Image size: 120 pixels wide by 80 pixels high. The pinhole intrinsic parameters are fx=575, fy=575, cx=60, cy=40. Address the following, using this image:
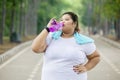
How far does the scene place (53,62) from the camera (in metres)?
6.16

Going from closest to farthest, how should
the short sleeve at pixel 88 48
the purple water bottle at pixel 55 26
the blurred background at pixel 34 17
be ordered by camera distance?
the purple water bottle at pixel 55 26, the short sleeve at pixel 88 48, the blurred background at pixel 34 17

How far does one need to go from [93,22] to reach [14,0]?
8475 cm

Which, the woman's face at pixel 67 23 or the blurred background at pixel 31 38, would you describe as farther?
the blurred background at pixel 31 38

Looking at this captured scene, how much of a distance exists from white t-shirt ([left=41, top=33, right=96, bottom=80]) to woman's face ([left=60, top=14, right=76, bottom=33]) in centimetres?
11

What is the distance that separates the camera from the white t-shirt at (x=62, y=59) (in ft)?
20.1

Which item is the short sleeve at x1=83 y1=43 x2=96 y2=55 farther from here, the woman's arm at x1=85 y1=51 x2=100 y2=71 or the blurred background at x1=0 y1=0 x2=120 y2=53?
the blurred background at x1=0 y1=0 x2=120 y2=53

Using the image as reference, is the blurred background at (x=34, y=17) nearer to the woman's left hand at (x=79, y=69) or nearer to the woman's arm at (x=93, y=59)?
the woman's arm at (x=93, y=59)

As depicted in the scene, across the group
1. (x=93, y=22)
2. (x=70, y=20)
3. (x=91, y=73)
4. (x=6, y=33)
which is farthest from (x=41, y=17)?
(x=70, y=20)

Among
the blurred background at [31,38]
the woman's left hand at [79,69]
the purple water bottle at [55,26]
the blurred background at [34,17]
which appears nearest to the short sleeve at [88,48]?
the woman's left hand at [79,69]

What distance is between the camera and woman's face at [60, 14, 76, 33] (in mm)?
6181

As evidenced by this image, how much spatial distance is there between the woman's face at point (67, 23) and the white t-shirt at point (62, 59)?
0.11m

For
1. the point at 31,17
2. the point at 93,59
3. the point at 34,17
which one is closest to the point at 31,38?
the point at 31,17

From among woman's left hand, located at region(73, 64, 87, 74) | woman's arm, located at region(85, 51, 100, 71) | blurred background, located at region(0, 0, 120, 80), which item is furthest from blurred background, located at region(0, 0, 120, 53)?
woman's left hand, located at region(73, 64, 87, 74)

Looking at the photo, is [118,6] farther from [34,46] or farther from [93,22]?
[93,22]
